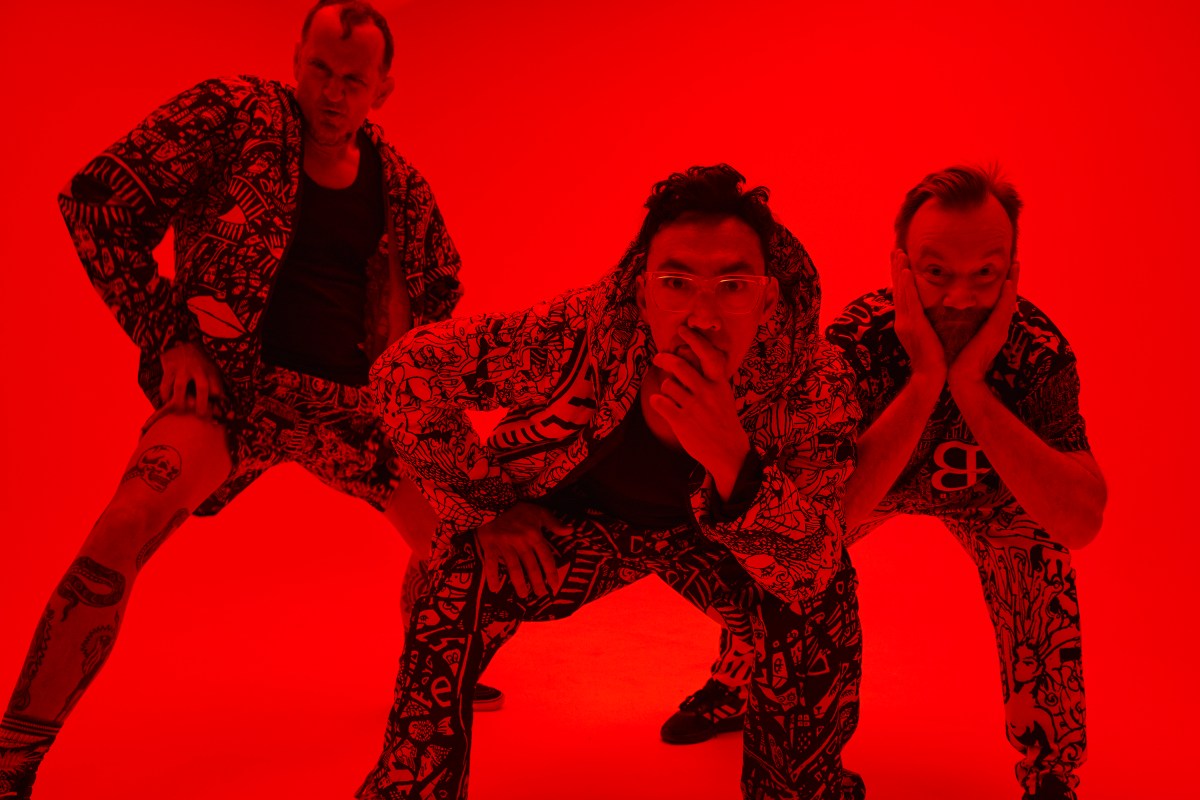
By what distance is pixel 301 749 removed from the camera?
2266 millimetres

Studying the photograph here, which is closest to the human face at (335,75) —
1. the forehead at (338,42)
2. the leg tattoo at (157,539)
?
the forehead at (338,42)

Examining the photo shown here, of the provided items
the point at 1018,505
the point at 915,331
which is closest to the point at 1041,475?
the point at 1018,505

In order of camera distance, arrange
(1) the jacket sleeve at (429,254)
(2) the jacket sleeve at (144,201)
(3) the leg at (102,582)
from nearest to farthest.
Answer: (3) the leg at (102,582) < (2) the jacket sleeve at (144,201) < (1) the jacket sleeve at (429,254)

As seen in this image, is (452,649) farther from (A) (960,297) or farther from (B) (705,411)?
(A) (960,297)

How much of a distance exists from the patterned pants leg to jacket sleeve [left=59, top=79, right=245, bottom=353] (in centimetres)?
146

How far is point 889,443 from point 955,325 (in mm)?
241

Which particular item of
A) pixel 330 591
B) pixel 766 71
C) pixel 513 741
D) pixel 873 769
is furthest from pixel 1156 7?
pixel 330 591

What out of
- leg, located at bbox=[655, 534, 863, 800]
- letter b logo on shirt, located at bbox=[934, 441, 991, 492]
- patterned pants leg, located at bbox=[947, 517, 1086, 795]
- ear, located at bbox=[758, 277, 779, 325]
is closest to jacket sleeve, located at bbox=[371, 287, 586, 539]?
ear, located at bbox=[758, 277, 779, 325]

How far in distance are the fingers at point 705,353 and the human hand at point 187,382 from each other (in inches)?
35.8

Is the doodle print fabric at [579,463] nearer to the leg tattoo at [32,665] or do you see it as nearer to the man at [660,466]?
the man at [660,466]

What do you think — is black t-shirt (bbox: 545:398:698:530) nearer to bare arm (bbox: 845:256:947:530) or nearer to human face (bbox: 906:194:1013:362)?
bare arm (bbox: 845:256:947:530)

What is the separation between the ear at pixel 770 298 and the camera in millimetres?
1609

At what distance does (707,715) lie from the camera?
2314 millimetres

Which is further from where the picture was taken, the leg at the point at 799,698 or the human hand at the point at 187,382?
the human hand at the point at 187,382
